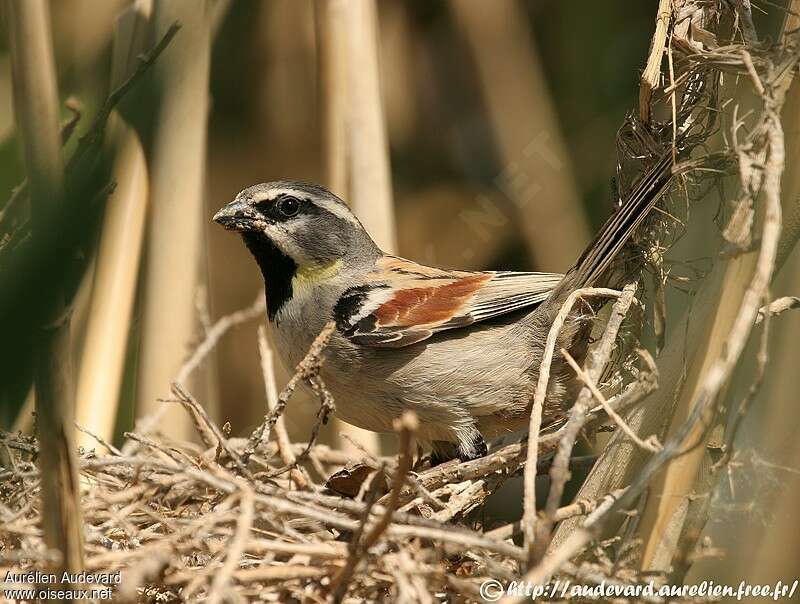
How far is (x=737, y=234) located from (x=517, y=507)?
2.98 metres

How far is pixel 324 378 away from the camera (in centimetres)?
324

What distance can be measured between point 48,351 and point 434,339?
6.22 ft

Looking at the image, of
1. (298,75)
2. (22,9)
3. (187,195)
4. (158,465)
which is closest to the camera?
(22,9)

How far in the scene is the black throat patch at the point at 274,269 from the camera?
11.5 ft

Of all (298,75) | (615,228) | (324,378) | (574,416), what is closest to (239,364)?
(298,75)

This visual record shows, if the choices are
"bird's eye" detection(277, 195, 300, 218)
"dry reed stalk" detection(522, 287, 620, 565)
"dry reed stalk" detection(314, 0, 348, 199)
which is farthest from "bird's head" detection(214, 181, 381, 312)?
"dry reed stalk" detection(522, 287, 620, 565)

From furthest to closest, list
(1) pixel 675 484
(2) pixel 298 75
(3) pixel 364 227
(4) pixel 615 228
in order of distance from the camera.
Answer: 1. (2) pixel 298 75
2. (3) pixel 364 227
3. (4) pixel 615 228
4. (1) pixel 675 484

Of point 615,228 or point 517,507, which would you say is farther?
point 517,507

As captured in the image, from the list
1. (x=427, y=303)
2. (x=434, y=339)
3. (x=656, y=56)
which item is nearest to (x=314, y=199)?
(x=427, y=303)

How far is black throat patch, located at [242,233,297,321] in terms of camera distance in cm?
349

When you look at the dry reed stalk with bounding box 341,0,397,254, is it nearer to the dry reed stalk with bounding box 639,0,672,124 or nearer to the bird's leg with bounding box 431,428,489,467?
the bird's leg with bounding box 431,428,489,467

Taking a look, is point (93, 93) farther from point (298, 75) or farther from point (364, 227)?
point (298, 75)

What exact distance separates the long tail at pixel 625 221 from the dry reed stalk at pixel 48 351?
1.64 meters

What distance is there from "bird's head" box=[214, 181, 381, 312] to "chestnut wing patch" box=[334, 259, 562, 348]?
20 cm
